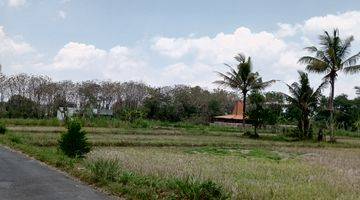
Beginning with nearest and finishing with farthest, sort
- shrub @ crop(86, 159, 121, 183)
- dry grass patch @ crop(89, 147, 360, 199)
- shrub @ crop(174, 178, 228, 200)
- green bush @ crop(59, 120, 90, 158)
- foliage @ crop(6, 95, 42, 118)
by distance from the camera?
shrub @ crop(174, 178, 228, 200) → dry grass patch @ crop(89, 147, 360, 199) → shrub @ crop(86, 159, 121, 183) → green bush @ crop(59, 120, 90, 158) → foliage @ crop(6, 95, 42, 118)

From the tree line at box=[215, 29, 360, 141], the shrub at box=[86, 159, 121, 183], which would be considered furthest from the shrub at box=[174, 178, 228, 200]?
the tree line at box=[215, 29, 360, 141]

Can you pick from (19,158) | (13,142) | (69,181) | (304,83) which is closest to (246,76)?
(304,83)

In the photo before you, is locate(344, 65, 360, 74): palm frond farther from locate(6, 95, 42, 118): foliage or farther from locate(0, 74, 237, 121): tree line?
locate(6, 95, 42, 118): foliage

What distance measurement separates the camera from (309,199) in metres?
10.5

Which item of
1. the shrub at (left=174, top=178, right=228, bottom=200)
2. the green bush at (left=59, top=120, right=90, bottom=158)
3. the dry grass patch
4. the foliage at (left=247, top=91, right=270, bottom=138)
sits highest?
the foliage at (left=247, top=91, right=270, bottom=138)

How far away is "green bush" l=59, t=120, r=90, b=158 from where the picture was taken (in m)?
18.9

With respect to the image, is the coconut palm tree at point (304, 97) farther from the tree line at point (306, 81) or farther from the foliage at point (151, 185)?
the foliage at point (151, 185)

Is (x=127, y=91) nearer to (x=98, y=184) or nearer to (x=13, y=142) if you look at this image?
(x=13, y=142)

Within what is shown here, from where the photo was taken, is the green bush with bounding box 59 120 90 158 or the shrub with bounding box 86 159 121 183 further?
the green bush with bounding box 59 120 90 158

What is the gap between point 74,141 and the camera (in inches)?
747

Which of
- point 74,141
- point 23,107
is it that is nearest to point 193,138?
point 74,141

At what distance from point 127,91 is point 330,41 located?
1932 inches

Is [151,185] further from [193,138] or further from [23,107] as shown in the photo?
[23,107]

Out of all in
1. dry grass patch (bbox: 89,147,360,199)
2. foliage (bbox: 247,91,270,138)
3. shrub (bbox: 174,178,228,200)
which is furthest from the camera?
foliage (bbox: 247,91,270,138)
